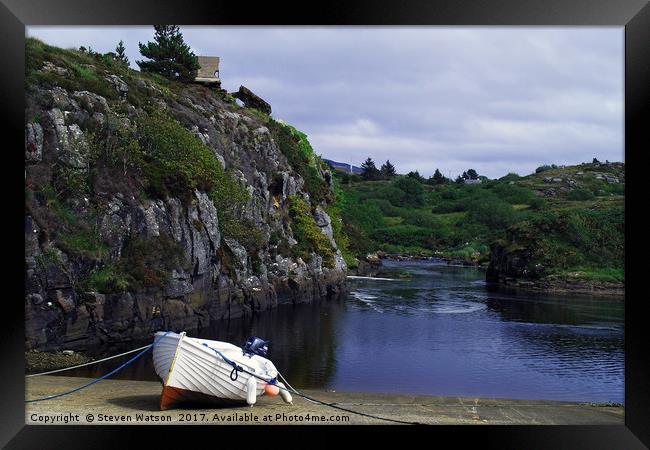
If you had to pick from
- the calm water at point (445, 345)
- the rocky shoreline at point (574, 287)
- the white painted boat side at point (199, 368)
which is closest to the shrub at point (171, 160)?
the calm water at point (445, 345)

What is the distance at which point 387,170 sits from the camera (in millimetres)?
142375

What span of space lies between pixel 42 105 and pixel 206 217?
9652 millimetres

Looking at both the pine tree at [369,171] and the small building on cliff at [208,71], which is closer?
the small building on cliff at [208,71]

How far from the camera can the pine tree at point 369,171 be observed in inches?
5399

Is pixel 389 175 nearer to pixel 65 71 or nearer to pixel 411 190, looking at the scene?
pixel 411 190

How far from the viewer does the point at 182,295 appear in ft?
96.6

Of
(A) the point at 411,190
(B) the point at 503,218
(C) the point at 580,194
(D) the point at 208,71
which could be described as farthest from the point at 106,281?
(A) the point at 411,190

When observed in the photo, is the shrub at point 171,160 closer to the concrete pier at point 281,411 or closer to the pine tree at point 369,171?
the concrete pier at point 281,411

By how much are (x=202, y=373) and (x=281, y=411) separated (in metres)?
1.80
